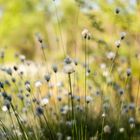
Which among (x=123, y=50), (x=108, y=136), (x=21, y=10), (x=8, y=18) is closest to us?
(x=108, y=136)

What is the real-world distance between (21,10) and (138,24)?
78.6ft

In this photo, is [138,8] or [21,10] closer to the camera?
[138,8]

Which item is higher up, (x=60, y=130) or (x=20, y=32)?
(x=60, y=130)

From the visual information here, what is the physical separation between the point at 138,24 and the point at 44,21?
91.2 ft

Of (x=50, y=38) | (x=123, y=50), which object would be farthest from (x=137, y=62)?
(x=50, y=38)

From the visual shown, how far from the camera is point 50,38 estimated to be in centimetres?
3344

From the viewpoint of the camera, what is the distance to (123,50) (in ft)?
17.3

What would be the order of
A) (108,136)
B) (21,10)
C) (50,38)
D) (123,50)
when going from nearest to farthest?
(108,136)
(123,50)
(21,10)
(50,38)

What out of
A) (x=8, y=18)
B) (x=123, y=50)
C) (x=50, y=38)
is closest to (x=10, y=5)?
(x=8, y=18)

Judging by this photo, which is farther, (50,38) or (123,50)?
(50,38)

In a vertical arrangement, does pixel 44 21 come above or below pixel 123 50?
below

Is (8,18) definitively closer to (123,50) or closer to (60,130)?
(123,50)

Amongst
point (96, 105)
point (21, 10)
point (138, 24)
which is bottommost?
point (21, 10)

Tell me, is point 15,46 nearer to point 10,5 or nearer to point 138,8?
point 10,5
